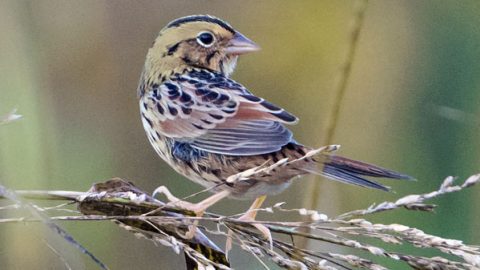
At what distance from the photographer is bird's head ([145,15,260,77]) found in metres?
2.30

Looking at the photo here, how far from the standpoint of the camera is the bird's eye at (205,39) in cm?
234

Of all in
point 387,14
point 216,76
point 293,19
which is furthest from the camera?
point 387,14

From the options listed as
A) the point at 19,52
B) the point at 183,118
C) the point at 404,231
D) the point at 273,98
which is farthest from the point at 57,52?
the point at 404,231

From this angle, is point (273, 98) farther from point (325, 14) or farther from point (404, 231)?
point (404, 231)

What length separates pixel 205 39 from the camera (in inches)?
93.3

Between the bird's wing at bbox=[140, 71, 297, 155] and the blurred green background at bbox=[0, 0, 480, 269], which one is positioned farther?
the blurred green background at bbox=[0, 0, 480, 269]

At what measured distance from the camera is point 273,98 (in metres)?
3.72

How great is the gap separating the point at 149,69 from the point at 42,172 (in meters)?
1.10

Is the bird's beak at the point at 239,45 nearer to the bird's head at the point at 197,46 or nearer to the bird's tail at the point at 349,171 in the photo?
the bird's head at the point at 197,46

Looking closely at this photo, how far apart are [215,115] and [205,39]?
0.83 feet

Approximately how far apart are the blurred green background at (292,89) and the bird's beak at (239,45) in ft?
2.74

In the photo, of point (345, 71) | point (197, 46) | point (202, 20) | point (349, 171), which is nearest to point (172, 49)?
point (197, 46)

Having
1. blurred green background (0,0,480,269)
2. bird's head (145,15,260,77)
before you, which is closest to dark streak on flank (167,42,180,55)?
bird's head (145,15,260,77)

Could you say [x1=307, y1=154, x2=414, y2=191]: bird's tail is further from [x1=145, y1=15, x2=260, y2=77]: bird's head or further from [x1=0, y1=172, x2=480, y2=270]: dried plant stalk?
[x1=145, y1=15, x2=260, y2=77]: bird's head
